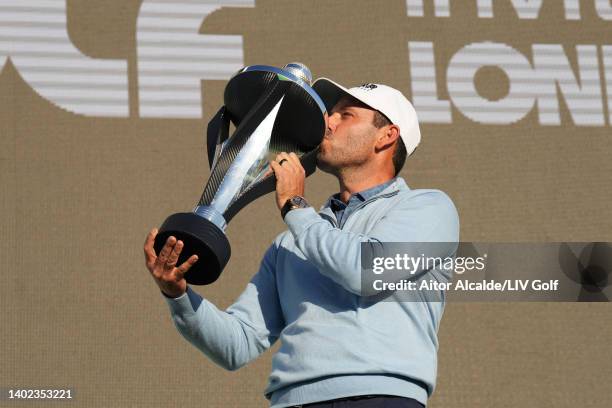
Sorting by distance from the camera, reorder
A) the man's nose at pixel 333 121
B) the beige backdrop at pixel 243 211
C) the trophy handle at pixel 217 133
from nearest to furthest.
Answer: the trophy handle at pixel 217 133 < the man's nose at pixel 333 121 < the beige backdrop at pixel 243 211

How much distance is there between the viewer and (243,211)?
3.42 m

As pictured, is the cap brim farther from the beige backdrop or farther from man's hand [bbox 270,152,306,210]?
the beige backdrop

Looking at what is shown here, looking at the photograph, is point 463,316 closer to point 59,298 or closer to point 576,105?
point 576,105

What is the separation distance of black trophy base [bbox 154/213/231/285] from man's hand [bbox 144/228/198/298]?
0.04 feet

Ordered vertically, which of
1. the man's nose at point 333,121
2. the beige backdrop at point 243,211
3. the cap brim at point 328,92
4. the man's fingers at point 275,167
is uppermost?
the cap brim at point 328,92

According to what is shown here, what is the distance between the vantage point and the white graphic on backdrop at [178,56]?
11.7 ft

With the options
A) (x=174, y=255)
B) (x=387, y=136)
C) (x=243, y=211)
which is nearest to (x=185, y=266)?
(x=174, y=255)

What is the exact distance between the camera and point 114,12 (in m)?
3.62

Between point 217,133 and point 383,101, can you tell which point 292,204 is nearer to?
point 217,133

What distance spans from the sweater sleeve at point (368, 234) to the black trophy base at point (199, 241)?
0.47ft

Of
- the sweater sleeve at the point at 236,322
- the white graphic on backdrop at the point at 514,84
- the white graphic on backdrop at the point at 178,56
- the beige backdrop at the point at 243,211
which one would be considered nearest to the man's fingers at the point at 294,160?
the sweater sleeve at the point at 236,322

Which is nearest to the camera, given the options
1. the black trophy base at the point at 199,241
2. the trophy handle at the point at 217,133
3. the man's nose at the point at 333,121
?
the black trophy base at the point at 199,241

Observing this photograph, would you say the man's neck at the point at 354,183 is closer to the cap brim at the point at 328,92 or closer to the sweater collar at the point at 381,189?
the sweater collar at the point at 381,189

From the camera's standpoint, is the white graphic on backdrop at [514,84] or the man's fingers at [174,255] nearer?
the man's fingers at [174,255]
